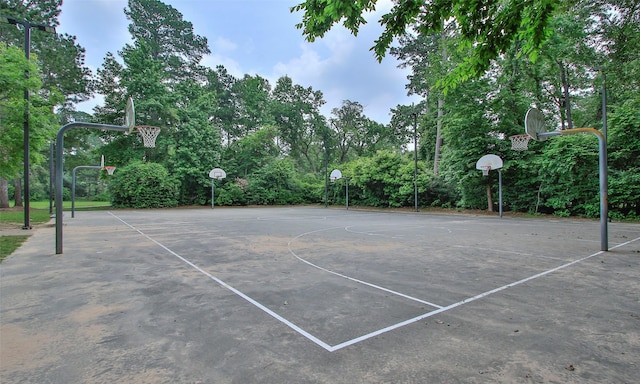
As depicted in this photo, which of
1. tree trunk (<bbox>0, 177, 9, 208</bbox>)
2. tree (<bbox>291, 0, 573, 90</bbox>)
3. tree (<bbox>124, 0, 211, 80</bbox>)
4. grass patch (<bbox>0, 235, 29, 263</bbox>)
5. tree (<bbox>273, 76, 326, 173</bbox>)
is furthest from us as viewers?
tree (<bbox>273, 76, 326, 173</bbox>)

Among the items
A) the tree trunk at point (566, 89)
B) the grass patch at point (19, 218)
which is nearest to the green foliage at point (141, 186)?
the grass patch at point (19, 218)

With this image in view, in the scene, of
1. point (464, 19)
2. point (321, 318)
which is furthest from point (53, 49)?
point (321, 318)

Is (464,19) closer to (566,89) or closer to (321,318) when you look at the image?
(321,318)

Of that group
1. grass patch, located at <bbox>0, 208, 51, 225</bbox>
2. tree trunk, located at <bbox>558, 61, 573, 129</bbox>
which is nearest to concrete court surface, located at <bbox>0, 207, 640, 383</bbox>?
grass patch, located at <bbox>0, 208, 51, 225</bbox>

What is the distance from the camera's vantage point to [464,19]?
3229 millimetres

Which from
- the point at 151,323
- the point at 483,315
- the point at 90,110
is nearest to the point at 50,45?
the point at 90,110

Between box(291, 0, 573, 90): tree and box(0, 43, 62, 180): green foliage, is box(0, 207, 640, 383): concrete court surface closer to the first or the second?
box(291, 0, 573, 90): tree

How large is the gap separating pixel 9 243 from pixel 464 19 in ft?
33.6

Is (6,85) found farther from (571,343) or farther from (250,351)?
(571,343)

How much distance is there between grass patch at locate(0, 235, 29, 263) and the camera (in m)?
6.11

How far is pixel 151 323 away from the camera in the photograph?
2.84 meters

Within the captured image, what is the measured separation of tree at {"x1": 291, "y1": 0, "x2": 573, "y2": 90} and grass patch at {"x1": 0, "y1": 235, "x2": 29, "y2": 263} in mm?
6942

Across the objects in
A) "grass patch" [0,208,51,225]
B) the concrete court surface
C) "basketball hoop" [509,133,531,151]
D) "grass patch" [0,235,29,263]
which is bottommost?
"grass patch" [0,208,51,225]

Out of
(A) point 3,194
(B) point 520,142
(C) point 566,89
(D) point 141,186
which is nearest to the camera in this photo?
(B) point 520,142
